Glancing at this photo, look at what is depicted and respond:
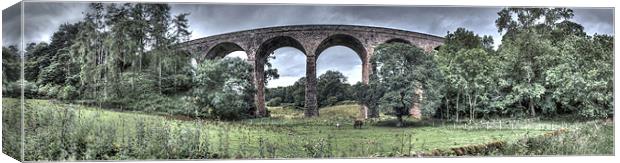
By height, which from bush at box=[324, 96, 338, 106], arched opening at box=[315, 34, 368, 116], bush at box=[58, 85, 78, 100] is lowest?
bush at box=[324, 96, 338, 106]

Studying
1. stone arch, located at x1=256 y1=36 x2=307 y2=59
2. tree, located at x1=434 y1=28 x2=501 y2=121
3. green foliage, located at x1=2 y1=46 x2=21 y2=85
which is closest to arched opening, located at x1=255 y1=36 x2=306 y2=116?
stone arch, located at x1=256 y1=36 x2=307 y2=59

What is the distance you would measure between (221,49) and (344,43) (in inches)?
88.8

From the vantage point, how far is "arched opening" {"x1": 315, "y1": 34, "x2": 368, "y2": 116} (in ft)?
45.6

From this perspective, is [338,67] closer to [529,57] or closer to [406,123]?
[406,123]

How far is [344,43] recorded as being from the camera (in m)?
14.1

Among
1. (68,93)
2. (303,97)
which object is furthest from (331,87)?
(68,93)

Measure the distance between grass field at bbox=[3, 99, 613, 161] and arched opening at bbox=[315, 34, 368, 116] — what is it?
256 millimetres

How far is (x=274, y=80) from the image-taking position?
13.8 metres

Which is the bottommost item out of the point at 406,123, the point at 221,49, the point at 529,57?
the point at 406,123

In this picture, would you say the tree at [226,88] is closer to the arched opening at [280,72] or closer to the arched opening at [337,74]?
the arched opening at [280,72]

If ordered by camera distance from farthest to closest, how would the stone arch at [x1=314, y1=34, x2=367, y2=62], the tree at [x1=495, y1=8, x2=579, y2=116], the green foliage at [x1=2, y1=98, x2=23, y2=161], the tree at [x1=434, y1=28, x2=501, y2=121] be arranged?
the tree at [x1=495, y1=8, x2=579, y2=116] → the tree at [x1=434, y1=28, x2=501, y2=121] → the stone arch at [x1=314, y1=34, x2=367, y2=62] → the green foliage at [x1=2, y1=98, x2=23, y2=161]

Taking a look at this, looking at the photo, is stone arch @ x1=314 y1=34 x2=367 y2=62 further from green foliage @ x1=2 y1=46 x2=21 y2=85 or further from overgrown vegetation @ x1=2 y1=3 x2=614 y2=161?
green foliage @ x1=2 y1=46 x2=21 y2=85

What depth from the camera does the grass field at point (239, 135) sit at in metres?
12.8

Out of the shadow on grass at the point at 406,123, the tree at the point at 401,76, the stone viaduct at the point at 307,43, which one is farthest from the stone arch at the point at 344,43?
the shadow on grass at the point at 406,123
